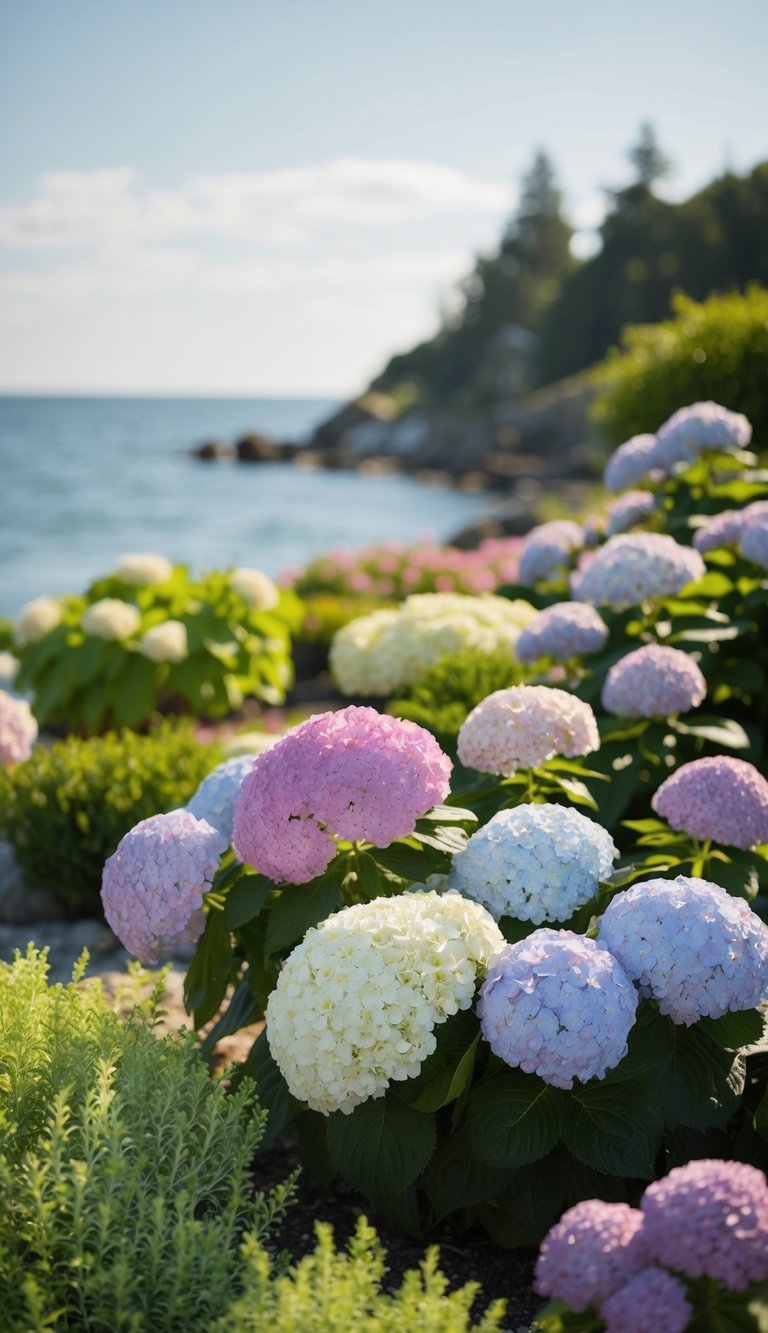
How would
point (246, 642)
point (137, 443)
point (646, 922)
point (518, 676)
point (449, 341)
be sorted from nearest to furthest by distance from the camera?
point (646, 922)
point (518, 676)
point (246, 642)
point (449, 341)
point (137, 443)

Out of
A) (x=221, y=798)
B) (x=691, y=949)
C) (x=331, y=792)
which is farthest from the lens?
(x=221, y=798)

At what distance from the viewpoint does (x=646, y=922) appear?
2.28 m

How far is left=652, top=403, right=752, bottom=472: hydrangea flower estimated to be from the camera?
5191 mm

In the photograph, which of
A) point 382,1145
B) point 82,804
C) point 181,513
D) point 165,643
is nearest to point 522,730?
point 382,1145

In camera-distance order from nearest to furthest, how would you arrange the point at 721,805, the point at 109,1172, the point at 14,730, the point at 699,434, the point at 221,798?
the point at 109,1172 < the point at 721,805 < the point at 221,798 < the point at 14,730 < the point at 699,434

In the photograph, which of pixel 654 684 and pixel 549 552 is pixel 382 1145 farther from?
pixel 549 552

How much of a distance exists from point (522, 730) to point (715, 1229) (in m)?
1.43

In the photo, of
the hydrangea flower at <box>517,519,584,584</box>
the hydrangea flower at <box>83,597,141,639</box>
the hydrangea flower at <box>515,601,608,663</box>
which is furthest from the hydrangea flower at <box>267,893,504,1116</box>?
the hydrangea flower at <box>83,597,141,639</box>

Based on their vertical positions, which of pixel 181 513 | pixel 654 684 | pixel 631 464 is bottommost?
pixel 181 513

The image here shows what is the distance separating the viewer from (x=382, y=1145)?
2283 mm

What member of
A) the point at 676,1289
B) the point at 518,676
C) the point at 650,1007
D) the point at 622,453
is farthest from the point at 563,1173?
the point at 622,453

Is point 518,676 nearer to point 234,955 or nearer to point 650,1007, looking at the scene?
point 234,955

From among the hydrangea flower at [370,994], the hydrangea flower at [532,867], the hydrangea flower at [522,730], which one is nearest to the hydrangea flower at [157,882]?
the hydrangea flower at [370,994]

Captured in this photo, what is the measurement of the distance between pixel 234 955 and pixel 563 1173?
1005 millimetres
